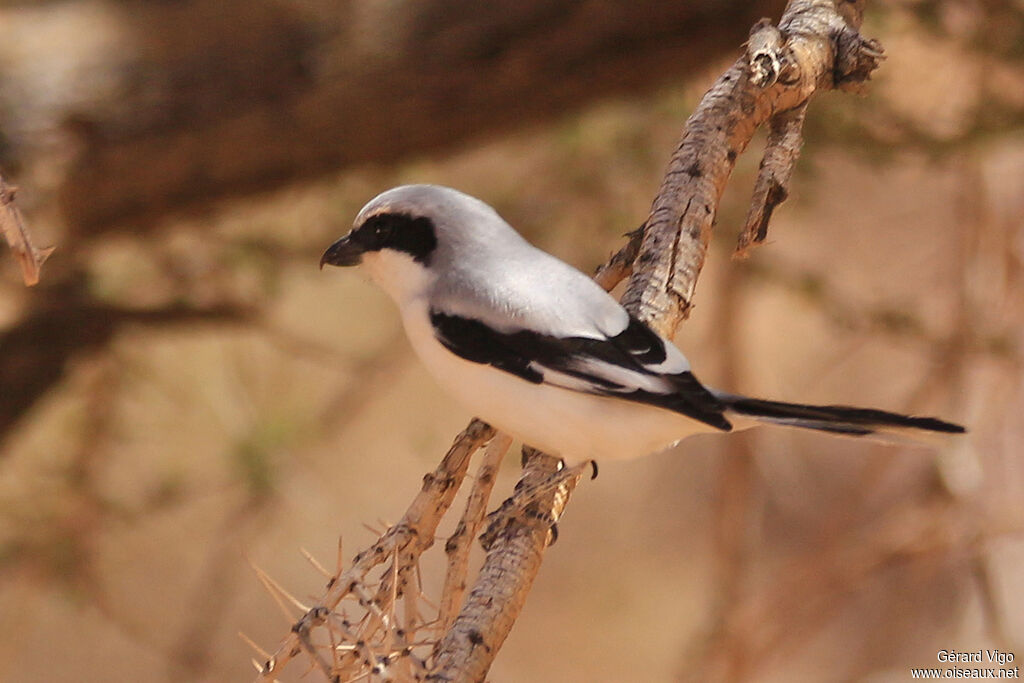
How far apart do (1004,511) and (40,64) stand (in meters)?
3.29

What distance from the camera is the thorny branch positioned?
122cm

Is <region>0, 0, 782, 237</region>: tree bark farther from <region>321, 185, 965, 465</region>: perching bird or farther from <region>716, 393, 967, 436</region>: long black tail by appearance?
<region>716, 393, 967, 436</region>: long black tail

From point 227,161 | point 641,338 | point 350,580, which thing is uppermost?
point 227,161

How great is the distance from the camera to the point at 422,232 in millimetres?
1729

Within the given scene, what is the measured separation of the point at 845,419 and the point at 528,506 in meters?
0.41

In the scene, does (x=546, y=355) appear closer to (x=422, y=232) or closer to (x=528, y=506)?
(x=528, y=506)

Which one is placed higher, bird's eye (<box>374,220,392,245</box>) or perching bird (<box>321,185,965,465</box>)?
bird's eye (<box>374,220,392,245</box>)

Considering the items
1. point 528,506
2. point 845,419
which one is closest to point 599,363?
point 528,506

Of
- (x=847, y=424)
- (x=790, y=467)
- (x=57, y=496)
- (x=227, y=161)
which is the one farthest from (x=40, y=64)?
(x=790, y=467)

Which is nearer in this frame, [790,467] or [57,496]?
[57,496]

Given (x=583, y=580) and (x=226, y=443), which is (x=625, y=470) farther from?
(x=226, y=443)

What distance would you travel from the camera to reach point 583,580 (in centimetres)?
640

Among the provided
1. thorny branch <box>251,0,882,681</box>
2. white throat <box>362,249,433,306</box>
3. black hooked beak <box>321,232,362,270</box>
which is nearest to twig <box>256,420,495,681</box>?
thorny branch <box>251,0,882,681</box>

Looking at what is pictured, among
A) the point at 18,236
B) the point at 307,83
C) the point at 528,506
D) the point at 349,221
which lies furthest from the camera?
the point at 349,221
